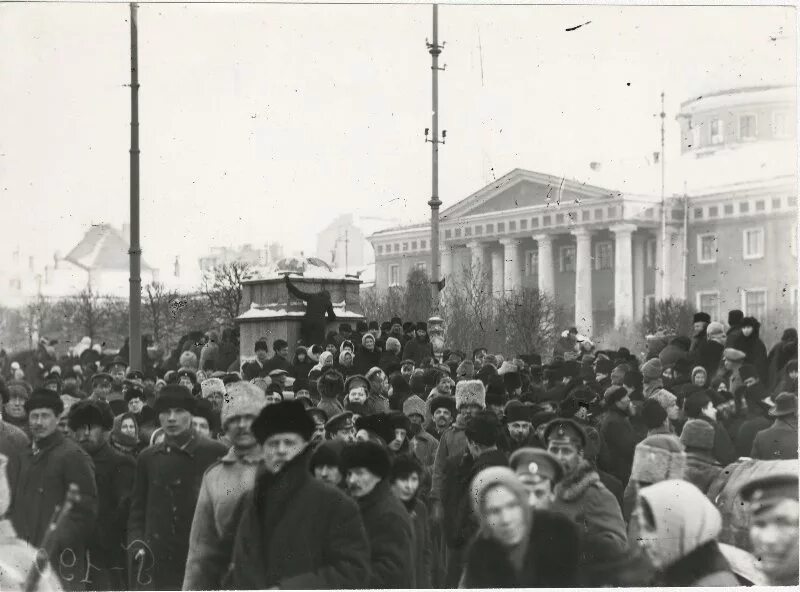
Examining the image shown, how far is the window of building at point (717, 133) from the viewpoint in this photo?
89.0 feet

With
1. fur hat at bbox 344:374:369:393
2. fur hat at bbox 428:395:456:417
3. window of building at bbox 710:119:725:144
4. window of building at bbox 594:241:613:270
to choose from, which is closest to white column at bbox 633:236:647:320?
window of building at bbox 594:241:613:270

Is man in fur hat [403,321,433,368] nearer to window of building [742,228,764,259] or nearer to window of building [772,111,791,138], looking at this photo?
window of building [772,111,791,138]

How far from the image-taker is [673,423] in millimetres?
10250

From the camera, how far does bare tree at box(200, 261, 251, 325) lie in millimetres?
37156

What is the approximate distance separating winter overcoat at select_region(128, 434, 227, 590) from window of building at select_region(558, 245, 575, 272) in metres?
41.3

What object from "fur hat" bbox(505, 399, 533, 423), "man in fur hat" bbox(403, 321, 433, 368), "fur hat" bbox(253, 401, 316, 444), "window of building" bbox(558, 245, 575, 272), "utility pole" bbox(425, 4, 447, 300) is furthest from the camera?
"window of building" bbox(558, 245, 575, 272)

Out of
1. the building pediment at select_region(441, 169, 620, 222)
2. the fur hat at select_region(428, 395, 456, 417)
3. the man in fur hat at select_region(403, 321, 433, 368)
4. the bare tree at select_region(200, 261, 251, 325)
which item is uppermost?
the building pediment at select_region(441, 169, 620, 222)

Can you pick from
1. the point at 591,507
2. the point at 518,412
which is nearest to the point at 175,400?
the point at 518,412

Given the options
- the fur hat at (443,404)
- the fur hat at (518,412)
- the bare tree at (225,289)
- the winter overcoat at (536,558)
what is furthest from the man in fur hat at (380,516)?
the bare tree at (225,289)

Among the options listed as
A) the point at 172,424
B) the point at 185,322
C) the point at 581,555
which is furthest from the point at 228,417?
the point at 185,322

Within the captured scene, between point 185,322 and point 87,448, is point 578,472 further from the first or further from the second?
point 185,322

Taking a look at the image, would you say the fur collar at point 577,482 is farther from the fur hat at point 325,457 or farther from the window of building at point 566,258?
the window of building at point 566,258

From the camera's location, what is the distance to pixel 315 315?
19.5m

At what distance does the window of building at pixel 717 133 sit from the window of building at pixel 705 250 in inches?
174
